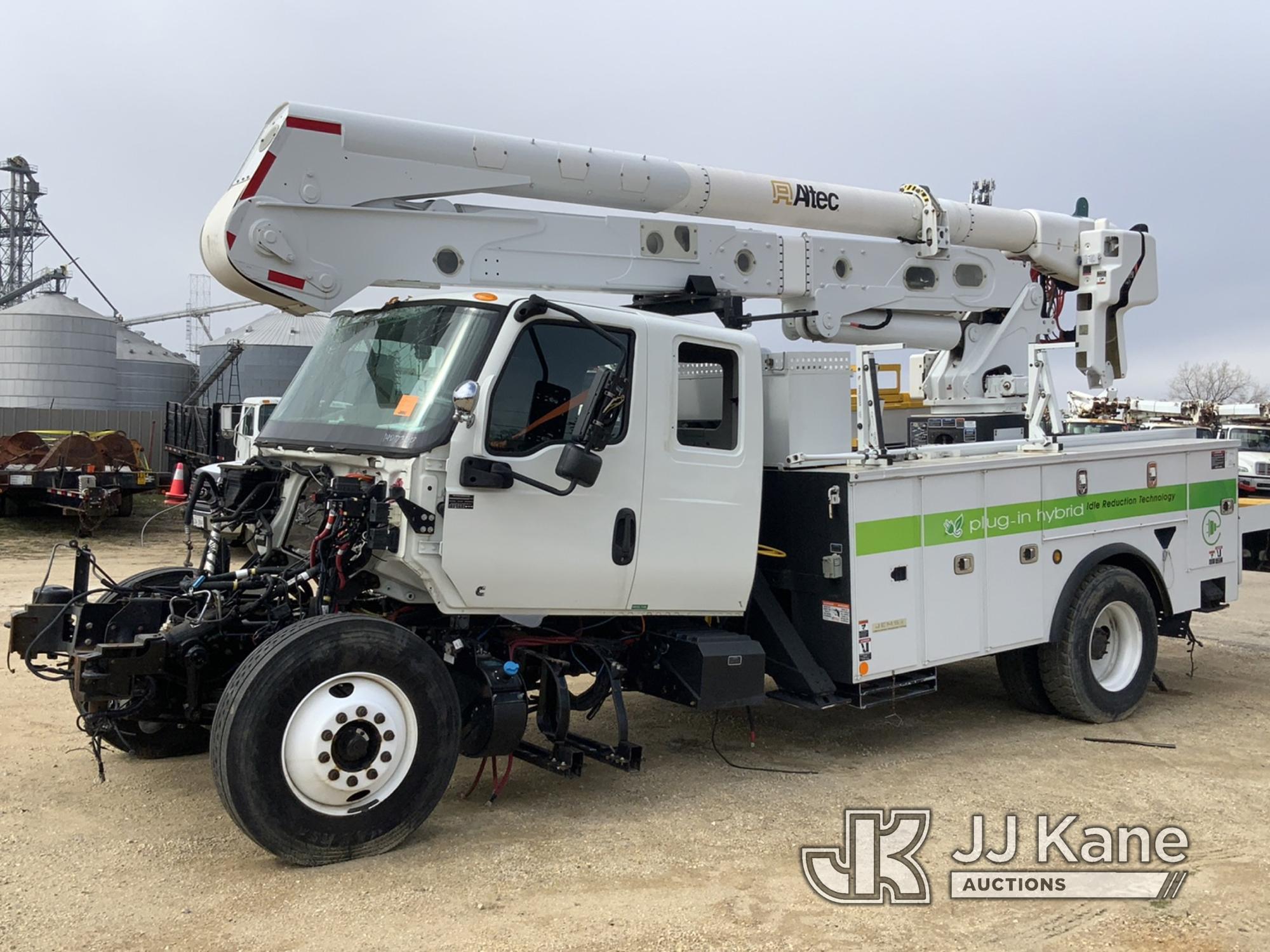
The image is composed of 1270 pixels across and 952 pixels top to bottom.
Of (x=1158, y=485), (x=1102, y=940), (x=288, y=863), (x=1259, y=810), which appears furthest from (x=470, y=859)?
(x=1158, y=485)

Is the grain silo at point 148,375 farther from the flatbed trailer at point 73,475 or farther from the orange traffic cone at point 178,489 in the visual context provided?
the orange traffic cone at point 178,489

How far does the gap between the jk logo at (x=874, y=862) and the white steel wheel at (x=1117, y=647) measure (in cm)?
261

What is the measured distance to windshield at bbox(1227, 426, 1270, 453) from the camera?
18.8m

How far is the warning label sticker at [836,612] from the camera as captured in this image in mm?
6391

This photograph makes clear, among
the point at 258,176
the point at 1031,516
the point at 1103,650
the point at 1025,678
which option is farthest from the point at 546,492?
the point at 1103,650

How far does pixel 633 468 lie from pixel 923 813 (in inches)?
91.2

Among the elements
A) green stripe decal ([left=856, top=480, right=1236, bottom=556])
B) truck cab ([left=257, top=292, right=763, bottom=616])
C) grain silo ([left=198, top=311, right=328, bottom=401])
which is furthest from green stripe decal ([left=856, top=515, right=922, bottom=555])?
grain silo ([left=198, top=311, right=328, bottom=401])

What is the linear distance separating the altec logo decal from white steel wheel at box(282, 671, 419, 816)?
4.22 meters

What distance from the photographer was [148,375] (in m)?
33.6

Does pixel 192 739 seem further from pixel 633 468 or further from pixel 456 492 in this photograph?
pixel 633 468

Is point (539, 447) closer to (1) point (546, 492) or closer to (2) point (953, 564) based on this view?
(1) point (546, 492)

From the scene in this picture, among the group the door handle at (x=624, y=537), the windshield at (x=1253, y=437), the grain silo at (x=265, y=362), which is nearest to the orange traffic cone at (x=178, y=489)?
the door handle at (x=624, y=537)

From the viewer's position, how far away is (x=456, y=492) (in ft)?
17.5

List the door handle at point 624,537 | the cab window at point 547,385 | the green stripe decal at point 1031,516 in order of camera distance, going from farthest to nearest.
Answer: the green stripe decal at point 1031,516, the door handle at point 624,537, the cab window at point 547,385
